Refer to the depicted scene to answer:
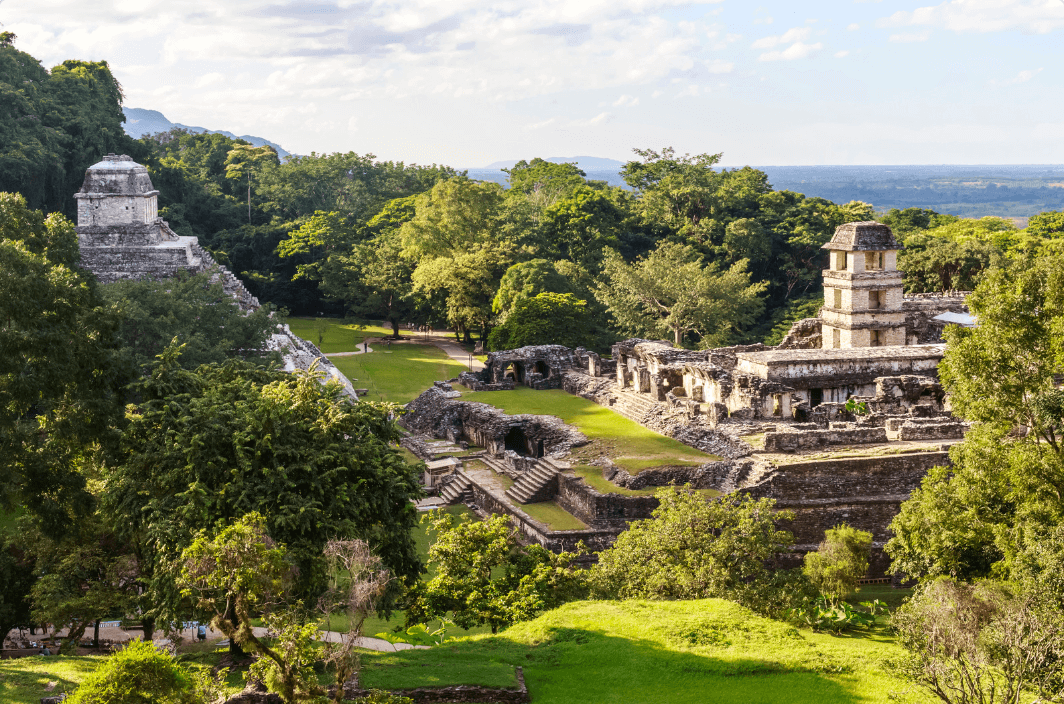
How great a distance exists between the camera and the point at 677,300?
43.2 meters

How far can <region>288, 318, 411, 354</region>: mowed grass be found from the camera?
47.5 metres

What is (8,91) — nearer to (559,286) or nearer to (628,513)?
(559,286)

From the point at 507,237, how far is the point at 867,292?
2024cm

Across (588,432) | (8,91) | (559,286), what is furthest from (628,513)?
(8,91)

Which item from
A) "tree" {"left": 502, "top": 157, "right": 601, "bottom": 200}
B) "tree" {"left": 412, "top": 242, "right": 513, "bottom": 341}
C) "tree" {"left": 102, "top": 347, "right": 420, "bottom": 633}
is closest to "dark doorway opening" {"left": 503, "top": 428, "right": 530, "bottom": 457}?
"tree" {"left": 102, "top": 347, "right": 420, "bottom": 633}

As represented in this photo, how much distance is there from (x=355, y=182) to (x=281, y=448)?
5781cm

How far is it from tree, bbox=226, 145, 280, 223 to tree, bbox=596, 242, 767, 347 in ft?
95.3

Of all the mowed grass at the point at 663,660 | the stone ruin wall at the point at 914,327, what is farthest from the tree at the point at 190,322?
the stone ruin wall at the point at 914,327

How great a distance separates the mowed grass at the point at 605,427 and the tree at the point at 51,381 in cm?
1233

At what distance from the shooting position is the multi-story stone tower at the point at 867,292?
1361 inches

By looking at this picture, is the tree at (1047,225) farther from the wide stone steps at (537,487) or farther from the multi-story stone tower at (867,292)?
the wide stone steps at (537,487)

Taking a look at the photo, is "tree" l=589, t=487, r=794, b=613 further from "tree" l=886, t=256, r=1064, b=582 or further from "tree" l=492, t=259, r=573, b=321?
"tree" l=492, t=259, r=573, b=321

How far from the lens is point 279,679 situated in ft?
35.9

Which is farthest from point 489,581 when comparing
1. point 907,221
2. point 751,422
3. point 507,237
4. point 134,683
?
point 907,221
